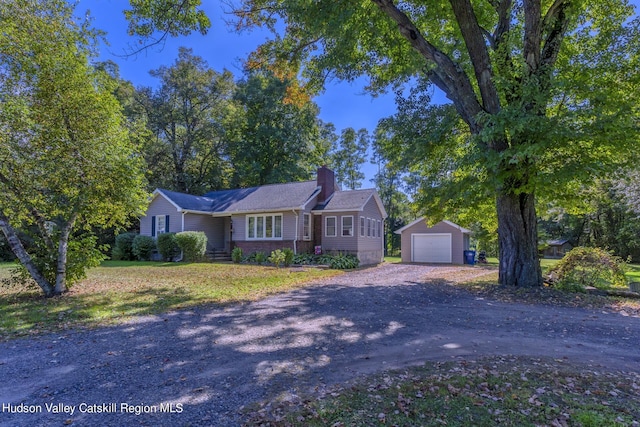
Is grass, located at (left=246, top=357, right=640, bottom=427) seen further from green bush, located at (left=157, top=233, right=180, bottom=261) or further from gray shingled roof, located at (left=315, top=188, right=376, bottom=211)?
green bush, located at (left=157, top=233, right=180, bottom=261)

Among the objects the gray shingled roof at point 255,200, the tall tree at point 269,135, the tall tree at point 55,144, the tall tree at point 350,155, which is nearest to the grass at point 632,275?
the gray shingled roof at point 255,200

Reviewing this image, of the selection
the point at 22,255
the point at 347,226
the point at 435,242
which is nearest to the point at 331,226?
the point at 347,226

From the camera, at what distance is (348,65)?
39.4 ft

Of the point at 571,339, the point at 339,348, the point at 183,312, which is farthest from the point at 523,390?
the point at 183,312

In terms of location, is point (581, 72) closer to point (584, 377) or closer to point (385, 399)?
point (584, 377)

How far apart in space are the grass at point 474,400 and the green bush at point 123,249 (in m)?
20.9

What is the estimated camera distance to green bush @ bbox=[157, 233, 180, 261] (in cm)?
1920

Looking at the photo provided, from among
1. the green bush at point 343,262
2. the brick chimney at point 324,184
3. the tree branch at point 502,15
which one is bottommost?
the green bush at point 343,262

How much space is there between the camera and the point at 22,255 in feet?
25.8

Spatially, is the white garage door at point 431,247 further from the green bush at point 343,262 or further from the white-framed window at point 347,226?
the green bush at point 343,262

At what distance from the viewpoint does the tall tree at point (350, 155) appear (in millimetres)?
39438

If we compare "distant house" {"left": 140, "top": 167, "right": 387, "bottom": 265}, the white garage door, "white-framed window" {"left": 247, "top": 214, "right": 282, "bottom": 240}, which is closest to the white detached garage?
the white garage door

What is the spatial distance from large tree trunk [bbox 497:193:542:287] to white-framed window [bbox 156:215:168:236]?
61.2 feet

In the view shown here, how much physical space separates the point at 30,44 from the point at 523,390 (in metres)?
11.0
